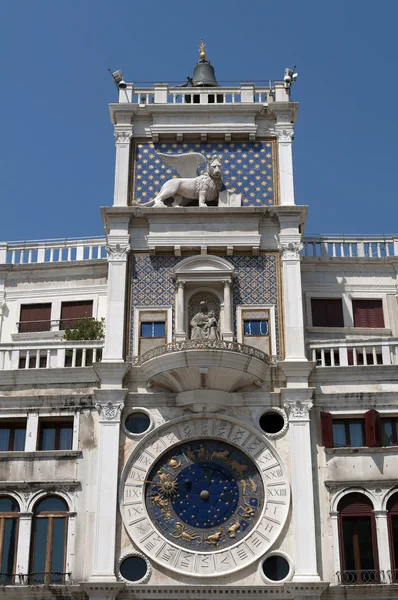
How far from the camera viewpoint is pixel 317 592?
2506cm

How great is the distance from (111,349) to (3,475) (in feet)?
14.5

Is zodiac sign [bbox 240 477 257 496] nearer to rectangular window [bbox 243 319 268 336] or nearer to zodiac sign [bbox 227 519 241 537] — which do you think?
zodiac sign [bbox 227 519 241 537]

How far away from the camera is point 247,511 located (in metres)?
26.5

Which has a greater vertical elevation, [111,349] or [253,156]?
[253,156]

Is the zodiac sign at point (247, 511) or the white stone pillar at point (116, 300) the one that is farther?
the white stone pillar at point (116, 300)

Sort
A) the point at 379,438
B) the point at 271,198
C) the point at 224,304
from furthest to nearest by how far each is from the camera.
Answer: the point at 271,198, the point at 224,304, the point at 379,438

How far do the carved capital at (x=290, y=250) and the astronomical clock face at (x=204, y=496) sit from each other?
17.2 ft

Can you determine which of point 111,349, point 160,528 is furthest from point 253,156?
point 160,528

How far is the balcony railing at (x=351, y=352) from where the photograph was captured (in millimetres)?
28297

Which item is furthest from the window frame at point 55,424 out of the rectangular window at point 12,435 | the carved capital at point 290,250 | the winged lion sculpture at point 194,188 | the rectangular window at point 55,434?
the carved capital at point 290,250

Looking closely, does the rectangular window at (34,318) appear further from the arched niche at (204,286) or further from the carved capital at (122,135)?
the carved capital at (122,135)

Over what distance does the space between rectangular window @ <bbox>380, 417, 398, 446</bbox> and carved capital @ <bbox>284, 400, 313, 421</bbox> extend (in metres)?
2.05

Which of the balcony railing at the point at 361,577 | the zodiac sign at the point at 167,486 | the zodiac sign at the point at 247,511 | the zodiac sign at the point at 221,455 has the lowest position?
the balcony railing at the point at 361,577

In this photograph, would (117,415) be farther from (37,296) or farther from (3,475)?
(37,296)
